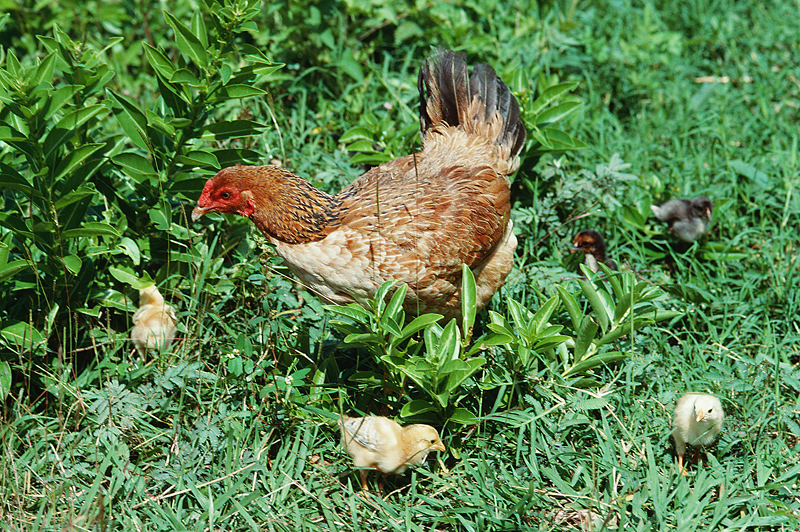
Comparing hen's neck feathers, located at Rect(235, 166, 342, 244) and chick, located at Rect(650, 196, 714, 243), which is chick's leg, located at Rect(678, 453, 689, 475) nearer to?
chick, located at Rect(650, 196, 714, 243)

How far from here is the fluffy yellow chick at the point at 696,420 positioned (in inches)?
110

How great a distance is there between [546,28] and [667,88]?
1.06 m

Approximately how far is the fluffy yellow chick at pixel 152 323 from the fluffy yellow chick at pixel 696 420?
239cm

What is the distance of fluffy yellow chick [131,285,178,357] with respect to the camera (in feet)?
10.8

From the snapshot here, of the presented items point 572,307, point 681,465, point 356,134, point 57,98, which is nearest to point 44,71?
point 57,98

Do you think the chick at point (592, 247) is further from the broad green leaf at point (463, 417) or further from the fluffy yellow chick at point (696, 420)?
the broad green leaf at point (463, 417)

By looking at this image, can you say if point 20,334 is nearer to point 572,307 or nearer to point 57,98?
point 57,98

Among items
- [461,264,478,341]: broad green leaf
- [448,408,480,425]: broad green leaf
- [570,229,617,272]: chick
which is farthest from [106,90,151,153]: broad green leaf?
[570,229,617,272]: chick

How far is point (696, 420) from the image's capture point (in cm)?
278

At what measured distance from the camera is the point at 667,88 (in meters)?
5.29

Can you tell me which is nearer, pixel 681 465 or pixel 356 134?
pixel 681 465

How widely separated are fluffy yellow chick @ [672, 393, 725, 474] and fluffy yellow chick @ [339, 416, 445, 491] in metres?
1.01

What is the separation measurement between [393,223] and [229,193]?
0.76 meters

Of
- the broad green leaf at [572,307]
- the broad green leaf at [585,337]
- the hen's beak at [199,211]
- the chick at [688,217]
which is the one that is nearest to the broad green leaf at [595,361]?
the broad green leaf at [585,337]
